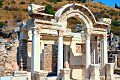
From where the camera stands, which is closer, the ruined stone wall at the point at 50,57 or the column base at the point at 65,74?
the column base at the point at 65,74

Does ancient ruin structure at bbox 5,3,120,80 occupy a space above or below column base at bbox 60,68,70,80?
above

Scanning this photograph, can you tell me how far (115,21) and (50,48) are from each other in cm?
4883

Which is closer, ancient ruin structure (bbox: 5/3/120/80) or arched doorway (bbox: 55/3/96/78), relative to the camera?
ancient ruin structure (bbox: 5/3/120/80)

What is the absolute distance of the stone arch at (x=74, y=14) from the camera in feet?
55.8

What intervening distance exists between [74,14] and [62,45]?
259 centimetres

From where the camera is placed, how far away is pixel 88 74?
60.2ft

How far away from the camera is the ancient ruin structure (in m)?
15.9

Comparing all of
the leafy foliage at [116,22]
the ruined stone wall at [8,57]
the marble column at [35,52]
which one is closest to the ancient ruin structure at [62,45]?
the marble column at [35,52]

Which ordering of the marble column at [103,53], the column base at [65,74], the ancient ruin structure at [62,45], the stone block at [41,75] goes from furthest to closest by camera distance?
the marble column at [103,53] < the ancient ruin structure at [62,45] < the column base at [65,74] < the stone block at [41,75]

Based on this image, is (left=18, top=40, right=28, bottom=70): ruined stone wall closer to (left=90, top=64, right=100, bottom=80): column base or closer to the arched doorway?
the arched doorway

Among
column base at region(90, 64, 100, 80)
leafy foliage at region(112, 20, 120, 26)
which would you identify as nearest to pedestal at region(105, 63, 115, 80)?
column base at region(90, 64, 100, 80)

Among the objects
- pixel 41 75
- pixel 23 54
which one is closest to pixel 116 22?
pixel 23 54

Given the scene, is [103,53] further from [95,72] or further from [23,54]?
[23,54]

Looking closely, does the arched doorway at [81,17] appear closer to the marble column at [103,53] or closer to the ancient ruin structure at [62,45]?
the ancient ruin structure at [62,45]
